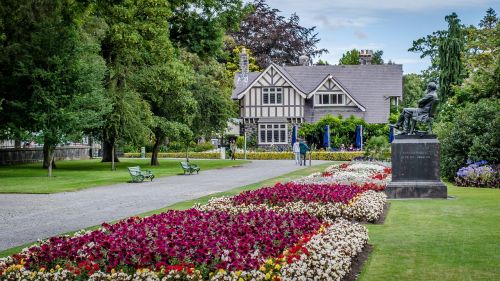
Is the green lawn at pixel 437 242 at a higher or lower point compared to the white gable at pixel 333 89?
lower

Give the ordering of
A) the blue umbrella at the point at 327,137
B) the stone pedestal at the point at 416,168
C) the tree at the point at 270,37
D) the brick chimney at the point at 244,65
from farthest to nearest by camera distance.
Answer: the tree at the point at 270,37, the brick chimney at the point at 244,65, the blue umbrella at the point at 327,137, the stone pedestal at the point at 416,168

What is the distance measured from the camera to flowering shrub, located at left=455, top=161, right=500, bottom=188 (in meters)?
22.9

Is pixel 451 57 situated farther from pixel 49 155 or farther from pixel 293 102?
pixel 49 155

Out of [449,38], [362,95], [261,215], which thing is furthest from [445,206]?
[362,95]

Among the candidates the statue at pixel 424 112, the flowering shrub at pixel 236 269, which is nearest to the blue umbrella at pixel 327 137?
the statue at pixel 424 112

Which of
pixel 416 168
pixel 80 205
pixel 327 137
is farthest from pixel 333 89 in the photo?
pixel 80 205

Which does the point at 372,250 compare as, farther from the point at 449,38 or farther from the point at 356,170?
the point at 449,38

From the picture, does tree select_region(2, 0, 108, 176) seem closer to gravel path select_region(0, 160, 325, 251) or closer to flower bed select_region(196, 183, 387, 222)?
gravel path select_region(0, 160, 325, 251)

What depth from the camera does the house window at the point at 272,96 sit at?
61.2 m

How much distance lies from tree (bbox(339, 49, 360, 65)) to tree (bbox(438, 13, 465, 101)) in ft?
109

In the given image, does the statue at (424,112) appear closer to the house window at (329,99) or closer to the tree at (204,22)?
the tree at (204,22)

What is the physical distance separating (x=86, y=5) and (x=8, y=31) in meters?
8.10

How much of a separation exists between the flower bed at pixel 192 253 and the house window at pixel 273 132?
51.1m

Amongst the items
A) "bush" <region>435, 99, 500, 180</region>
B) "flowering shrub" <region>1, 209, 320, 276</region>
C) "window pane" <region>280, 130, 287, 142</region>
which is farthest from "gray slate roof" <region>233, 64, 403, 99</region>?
"flowering shrub" <region>1, 209, 320, 276</region>
